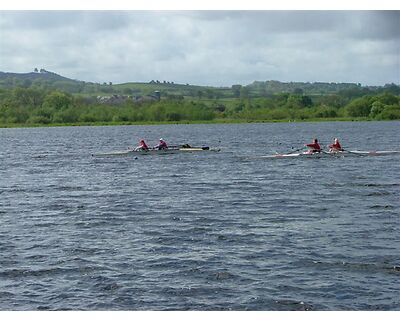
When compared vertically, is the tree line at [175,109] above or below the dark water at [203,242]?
above

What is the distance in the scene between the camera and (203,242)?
19797mm

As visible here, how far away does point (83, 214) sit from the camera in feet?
83.5

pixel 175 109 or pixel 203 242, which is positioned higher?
pixel 175 109

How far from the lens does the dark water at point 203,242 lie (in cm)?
Result: 1477

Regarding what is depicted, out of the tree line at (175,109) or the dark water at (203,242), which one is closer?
the dark water at (203,242)

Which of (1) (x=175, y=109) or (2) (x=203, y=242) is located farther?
(1) (x=175, y=109)

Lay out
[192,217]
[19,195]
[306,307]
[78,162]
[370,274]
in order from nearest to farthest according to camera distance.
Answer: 1. [306,307]
2. [370,274]
3. [192,217]
4. [19,195]
5. [78,162]

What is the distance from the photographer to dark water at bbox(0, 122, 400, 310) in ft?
48.4

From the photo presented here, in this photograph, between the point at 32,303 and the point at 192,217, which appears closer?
the point at 32,303

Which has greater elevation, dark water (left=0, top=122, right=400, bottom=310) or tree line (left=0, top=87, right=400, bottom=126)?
tree line (left=0, top=87, right=400, bottom=126)

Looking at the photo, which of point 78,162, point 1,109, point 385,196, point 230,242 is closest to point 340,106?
point 1,109

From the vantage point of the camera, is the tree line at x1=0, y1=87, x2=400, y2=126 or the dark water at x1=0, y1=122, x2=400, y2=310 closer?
the dark water at x1=0, y1=122, x2=400, y2=310

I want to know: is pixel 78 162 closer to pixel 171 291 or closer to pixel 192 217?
pixel 192 217

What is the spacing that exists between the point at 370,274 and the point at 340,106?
118 meters
